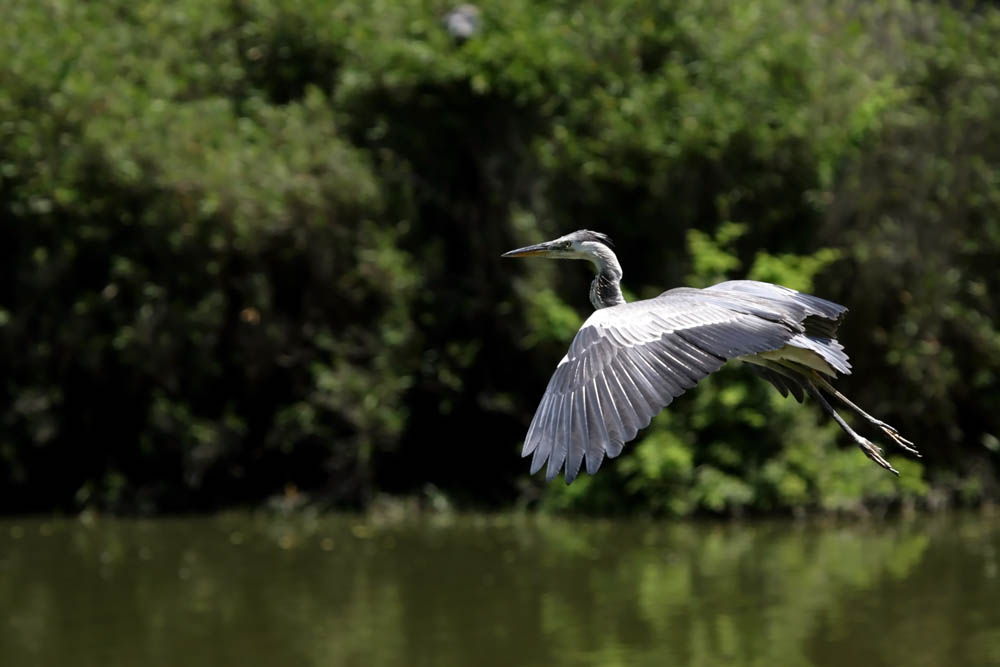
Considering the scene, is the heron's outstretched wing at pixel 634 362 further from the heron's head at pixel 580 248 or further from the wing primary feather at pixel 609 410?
the heron's head at pixel 580 248

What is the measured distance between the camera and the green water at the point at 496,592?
8.48m

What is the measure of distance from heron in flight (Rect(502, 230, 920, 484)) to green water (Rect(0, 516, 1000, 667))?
2.35 meters

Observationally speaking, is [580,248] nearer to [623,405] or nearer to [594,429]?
[623,405]

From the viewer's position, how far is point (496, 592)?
9.59 meters

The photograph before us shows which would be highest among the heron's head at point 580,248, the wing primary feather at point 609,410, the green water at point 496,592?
the heron's head at point 580,248

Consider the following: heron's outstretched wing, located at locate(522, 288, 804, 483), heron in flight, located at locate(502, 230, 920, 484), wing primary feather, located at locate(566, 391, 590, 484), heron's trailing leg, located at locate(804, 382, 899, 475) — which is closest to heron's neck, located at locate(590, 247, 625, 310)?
heron in flight, located at locate(502, 230, 920, 484)

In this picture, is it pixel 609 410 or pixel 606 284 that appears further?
pixel 606 284

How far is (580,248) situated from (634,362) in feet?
4.07

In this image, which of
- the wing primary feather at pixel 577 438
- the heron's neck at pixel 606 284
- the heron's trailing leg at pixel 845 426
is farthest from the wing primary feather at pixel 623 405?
the heron's trailing leg at pixel 845 426

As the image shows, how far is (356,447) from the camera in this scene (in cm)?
1205

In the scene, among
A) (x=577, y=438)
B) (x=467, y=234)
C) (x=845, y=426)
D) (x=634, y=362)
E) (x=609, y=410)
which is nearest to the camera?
(x=577, y=438)

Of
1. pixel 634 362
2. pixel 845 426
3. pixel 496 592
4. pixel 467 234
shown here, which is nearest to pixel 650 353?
pixel 634 362

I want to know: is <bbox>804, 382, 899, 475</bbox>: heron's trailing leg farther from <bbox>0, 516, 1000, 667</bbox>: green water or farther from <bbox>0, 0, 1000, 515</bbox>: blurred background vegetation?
<bbox>0, 0, 1000, 515</bbox>: blurred background vegetation

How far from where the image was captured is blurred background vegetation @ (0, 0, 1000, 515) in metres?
11.7
